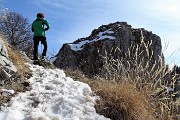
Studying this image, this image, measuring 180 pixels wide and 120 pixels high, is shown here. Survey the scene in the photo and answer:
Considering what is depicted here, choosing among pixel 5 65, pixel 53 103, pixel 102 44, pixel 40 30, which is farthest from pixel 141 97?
pixel 102 44

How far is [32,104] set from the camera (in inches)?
231

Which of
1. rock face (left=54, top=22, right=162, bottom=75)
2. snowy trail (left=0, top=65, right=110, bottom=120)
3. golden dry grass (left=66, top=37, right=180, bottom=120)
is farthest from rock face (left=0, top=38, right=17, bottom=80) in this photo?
rock face (left=54, top=22, right=162, bottom=75)

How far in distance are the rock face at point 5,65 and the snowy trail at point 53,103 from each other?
456mm

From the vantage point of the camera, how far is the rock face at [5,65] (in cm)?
670

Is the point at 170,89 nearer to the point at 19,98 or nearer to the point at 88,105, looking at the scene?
the point at 88,105

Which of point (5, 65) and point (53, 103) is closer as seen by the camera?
point (53, 103)

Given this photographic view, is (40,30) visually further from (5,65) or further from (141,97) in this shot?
(141,97)

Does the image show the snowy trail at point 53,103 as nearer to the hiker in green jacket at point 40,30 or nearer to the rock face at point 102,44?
the hiker in green jacket at point 40,30

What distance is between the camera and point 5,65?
7.02 metres

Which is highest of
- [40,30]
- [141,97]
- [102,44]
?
[102,44]

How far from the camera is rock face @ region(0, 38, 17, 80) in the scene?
670cm

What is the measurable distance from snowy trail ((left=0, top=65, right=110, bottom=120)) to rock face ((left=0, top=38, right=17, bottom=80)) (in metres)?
0.46

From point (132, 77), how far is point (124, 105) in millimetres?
676

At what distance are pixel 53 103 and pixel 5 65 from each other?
61.9 inches
